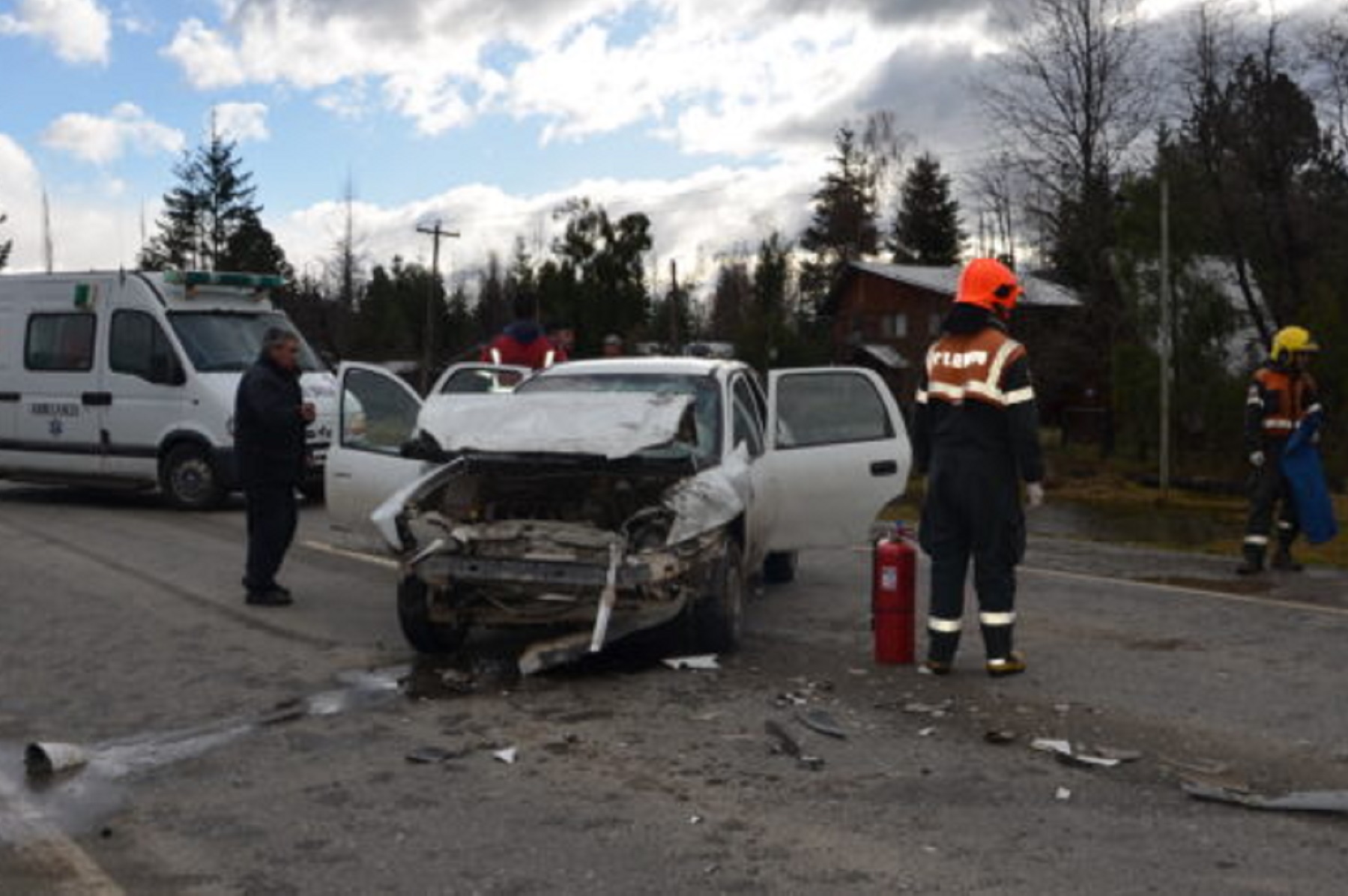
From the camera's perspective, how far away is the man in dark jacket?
8633 millimetres

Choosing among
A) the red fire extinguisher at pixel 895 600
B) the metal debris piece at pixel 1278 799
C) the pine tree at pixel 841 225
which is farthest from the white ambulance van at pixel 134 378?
the pine tree at pixel 841 225

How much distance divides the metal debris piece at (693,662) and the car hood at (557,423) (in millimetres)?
1093

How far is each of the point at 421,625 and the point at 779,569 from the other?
3450 mm

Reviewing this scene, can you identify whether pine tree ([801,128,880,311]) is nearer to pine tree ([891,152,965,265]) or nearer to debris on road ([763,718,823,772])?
pine tree ([891,152,965,265])

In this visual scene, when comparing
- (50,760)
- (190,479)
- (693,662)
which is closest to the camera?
(50,760)

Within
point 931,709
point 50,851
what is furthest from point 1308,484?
point 50,851

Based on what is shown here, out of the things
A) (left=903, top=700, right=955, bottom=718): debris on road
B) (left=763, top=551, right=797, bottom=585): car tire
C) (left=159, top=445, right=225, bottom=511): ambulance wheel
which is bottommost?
(left=903, top=700, right=955, bottom=718): debris on road

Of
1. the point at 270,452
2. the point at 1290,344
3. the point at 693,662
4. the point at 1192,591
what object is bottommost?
the point at 693,662

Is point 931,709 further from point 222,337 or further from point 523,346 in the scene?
point 222,337

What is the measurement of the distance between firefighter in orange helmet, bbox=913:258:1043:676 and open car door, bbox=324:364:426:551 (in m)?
3.13

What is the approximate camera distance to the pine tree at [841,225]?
2862 inches

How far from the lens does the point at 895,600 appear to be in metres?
6.98

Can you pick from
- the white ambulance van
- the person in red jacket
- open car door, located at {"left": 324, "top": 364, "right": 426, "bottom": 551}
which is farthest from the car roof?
the white ambulance van

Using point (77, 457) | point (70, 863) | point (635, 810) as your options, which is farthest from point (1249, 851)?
point (77, 457)
